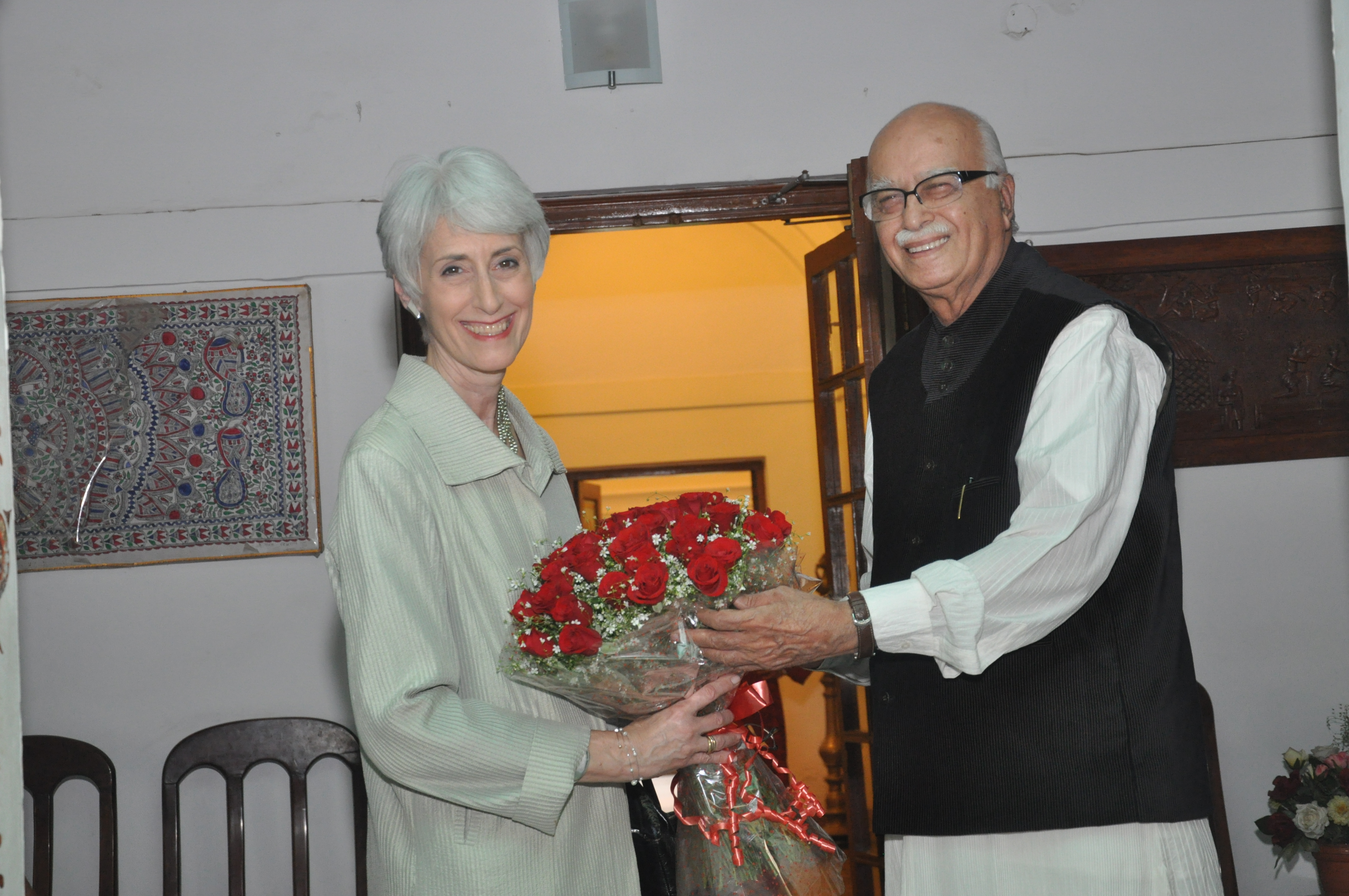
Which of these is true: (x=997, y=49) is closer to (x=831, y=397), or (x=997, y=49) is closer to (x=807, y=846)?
(x=831, y=397)

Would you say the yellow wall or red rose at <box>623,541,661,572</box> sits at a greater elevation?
the yellow wall

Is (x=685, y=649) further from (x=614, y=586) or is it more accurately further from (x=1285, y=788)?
(x=1285, y=788)

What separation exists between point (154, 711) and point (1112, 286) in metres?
3.61

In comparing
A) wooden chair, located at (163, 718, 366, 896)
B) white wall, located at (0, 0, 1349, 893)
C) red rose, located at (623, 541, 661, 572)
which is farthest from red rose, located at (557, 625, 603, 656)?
white wall, located at (0, 0, 1349, 893)

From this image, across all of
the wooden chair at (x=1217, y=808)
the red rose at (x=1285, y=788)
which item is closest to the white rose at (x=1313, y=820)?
the red rose at (x=1285, y=788)

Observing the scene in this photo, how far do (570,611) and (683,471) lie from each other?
604cm

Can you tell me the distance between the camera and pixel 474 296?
193cm

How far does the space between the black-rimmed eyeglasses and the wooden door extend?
5.84ft

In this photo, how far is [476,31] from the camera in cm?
418

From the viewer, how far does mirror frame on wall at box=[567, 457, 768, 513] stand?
7.44 metres

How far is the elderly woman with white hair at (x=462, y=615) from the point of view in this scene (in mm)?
1640

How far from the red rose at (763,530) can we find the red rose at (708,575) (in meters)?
0.13

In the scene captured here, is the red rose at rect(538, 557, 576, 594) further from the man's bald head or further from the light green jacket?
the man's bald head

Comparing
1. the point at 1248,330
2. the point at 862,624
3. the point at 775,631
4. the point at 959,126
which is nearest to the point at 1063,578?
the point at 862,624
